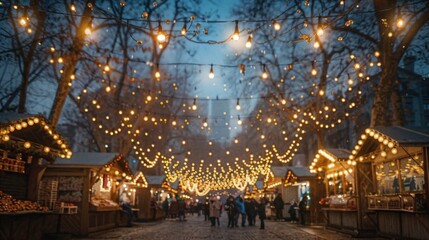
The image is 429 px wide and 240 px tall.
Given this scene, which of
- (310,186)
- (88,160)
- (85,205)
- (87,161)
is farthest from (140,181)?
(85,205)

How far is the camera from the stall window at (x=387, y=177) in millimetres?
13960

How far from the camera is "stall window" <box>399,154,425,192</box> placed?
12156 millimetres

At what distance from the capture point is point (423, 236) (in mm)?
11602

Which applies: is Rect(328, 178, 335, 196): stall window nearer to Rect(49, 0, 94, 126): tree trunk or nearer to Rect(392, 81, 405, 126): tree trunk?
Rect(392, 81, 405, 126): tree trunk

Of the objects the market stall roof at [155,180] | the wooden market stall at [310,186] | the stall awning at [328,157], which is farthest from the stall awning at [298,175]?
the market stall roof at [155,180]

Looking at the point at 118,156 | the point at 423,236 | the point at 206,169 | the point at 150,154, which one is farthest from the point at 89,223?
the point at 206,169

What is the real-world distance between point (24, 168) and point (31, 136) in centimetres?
118

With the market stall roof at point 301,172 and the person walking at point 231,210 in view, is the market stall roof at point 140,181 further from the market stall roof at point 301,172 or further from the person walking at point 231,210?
the market stall roof at point 301,172

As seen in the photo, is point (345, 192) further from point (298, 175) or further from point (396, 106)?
point (298, 175)

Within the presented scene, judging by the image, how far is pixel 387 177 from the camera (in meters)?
14.7

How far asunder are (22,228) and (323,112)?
19.3 m

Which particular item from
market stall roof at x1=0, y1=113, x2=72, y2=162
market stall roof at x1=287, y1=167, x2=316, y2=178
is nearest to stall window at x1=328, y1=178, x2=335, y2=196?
Result: market stall roof at x1=287, y1=167, x2=316, y2=178

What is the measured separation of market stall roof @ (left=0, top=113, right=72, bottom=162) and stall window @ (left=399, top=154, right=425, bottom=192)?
35.5 feet

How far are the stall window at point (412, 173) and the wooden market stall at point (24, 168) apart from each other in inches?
428
